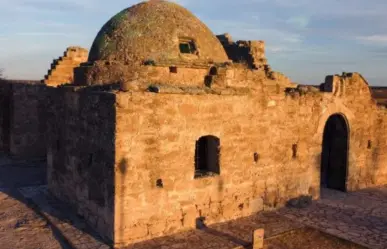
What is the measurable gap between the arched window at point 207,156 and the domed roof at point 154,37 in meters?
1.79

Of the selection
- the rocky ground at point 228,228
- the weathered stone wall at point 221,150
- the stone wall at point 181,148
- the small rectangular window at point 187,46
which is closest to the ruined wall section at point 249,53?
the stone wall at point 181,148

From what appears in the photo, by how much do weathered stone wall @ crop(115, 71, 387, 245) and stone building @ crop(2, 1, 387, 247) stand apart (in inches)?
0.8

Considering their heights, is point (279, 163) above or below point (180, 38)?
below

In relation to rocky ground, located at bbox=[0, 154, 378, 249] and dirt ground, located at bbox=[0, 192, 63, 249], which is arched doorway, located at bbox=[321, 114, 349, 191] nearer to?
rocky ground, located at bbox=[0, 154, 378, 249]

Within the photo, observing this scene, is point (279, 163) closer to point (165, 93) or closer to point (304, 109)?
point (304, 109)

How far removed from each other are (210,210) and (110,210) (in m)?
2.07

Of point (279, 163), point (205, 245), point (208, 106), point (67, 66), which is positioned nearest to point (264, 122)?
point (279, 163)

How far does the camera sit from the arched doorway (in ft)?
34.4

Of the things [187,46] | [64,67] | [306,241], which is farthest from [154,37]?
[64,67]

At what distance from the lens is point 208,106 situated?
285 inches

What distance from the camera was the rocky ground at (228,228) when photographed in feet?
21.4

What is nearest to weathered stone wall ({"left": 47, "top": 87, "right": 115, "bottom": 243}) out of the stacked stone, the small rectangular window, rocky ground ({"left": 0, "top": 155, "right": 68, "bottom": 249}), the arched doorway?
rocky ground ({"left": 0, "top": 155, "right": 68, "bottom": 249})

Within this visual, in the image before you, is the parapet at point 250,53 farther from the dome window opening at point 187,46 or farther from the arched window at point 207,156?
the arched window at point 207,156

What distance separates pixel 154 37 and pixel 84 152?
9.16ft
